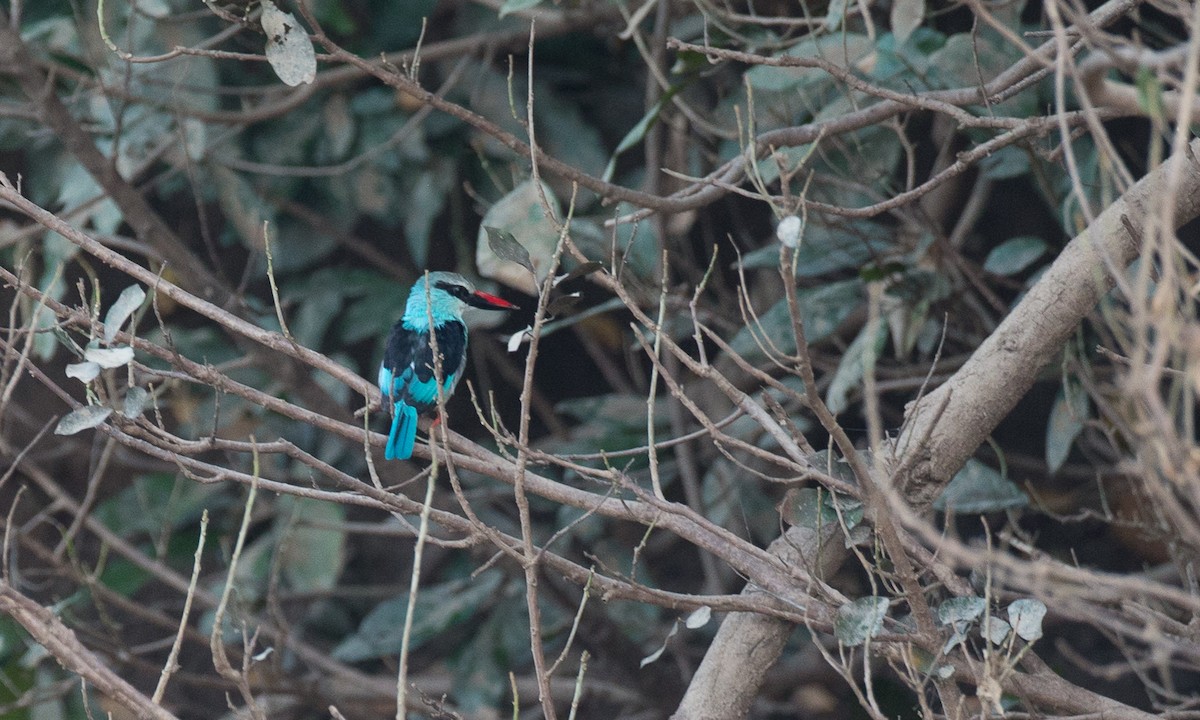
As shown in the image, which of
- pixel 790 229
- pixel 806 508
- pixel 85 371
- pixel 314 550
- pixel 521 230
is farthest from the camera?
pixel 314 550

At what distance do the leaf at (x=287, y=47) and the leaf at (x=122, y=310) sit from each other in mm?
517

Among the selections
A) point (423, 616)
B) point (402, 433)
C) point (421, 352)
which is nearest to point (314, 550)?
point (423, 616)

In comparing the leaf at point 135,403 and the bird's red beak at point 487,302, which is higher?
the leaf at point 135,403

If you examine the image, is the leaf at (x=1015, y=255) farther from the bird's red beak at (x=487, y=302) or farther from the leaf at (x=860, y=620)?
the leaf at (x=860, y=620)

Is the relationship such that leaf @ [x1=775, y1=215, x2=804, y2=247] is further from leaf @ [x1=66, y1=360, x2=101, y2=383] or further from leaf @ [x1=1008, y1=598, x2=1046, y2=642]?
leaf @ [x1=66, y1=360, x2=101, y2=383]

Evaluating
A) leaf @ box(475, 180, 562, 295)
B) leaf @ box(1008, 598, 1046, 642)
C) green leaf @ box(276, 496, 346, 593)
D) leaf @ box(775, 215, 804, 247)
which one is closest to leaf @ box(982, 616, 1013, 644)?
leaf @ box(1008, 598, 1046, 642)

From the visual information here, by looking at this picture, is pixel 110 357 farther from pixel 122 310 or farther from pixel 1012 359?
pixel 1012 359

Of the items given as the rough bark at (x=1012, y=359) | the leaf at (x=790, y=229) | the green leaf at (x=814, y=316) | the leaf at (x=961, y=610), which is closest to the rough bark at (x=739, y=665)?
the rough bark at (x=1012, y=359)

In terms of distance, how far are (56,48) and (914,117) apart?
2482mm

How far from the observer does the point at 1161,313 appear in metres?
1.09

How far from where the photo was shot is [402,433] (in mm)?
3029

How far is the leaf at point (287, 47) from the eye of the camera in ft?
7.61

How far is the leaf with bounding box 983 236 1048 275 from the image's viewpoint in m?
3.27

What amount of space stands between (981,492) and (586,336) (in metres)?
1.85
